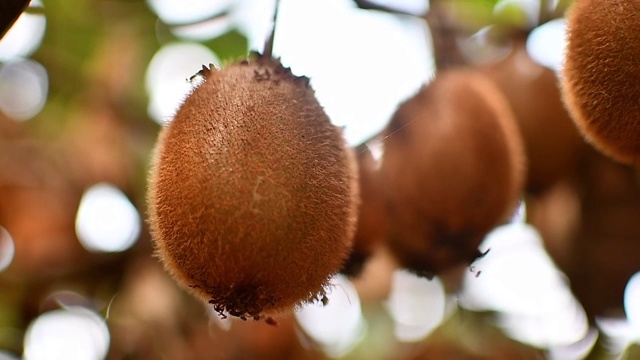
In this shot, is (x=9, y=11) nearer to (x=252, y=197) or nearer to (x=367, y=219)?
(x=252, y=197)

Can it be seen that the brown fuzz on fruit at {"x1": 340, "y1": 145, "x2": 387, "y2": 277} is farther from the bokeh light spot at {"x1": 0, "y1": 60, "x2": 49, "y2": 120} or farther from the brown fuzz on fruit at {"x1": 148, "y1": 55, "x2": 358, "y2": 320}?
the bokeh light spot at {"x1": 0, "y1": 60, "x2": 49, "y2": 120}

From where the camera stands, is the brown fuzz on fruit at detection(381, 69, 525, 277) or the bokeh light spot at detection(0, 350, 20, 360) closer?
the brown fuzz on fruit at detection(381, 69, 525, 277)

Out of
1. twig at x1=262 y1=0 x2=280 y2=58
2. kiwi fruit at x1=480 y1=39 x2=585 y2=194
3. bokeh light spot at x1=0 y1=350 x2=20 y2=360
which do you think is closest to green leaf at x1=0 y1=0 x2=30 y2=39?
twig at x1=262 y1=0 x2=280 y2=58

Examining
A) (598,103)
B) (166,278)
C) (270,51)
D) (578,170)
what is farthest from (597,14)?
(166,278)

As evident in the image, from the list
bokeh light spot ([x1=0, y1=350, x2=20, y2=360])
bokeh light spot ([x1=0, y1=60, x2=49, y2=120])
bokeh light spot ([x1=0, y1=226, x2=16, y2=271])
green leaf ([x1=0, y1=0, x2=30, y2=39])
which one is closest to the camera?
green leaf ([x1=0, y1=0, x2=30, y2=39])

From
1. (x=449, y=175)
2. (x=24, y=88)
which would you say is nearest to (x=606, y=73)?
(x=449, y=175)

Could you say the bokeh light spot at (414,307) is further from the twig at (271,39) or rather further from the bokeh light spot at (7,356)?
the twig at (271,39)
